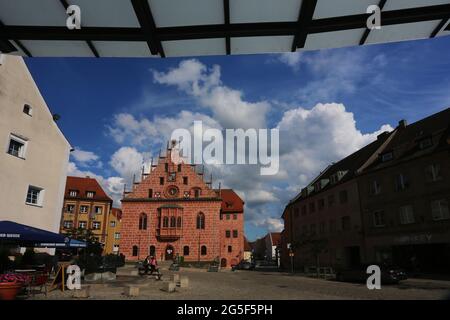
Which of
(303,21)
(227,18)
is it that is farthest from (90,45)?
(303,21)

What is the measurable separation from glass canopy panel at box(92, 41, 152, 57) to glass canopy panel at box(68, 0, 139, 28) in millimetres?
229

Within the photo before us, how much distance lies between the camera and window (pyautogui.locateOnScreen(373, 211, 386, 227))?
33263 millimetres

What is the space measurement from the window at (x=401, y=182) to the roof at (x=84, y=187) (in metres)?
57.2

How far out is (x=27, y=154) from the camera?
22.3 m

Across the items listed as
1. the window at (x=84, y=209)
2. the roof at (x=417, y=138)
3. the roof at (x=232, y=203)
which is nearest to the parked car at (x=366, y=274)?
the roof at (x=417, y=138)

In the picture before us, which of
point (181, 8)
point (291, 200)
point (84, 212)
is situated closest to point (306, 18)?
point (181, 8)

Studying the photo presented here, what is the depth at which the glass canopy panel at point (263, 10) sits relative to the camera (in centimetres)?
316

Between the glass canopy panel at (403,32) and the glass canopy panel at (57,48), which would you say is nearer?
the glass canopy panel at (403,32)

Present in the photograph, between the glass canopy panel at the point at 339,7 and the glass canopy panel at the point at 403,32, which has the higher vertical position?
the glass canopy panel at the point at 339,7

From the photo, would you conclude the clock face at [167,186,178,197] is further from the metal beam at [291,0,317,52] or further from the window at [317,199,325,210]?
the metal beam at [291,0,317,52]

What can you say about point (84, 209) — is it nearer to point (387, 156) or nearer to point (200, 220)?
point (200, 220)

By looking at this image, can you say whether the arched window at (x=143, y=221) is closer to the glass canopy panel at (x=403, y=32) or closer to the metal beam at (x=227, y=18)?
the metal beam at (x=227, y=18)
